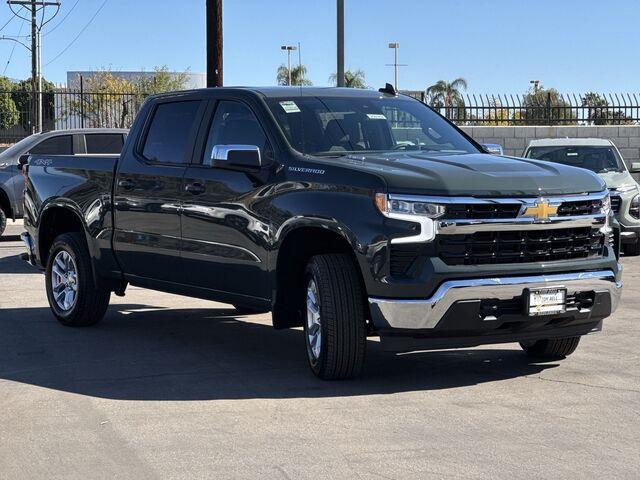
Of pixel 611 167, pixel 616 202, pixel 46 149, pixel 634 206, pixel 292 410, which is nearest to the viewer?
pixel 292 410

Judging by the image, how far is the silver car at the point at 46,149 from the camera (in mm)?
19125

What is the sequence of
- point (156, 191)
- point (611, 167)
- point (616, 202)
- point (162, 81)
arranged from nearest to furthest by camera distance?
1. point (156, 191)
2. point (616, 202)
3. point (611, 167)
4. point (162, 81)

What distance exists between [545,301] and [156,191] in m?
3.42

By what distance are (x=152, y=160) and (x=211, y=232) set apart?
1200 millimetres

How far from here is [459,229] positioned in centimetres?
715

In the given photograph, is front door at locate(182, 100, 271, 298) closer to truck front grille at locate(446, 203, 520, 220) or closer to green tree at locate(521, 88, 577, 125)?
truck front grille at locate(446, 203, 520, 220)

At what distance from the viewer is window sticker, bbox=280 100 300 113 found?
28.1 ft

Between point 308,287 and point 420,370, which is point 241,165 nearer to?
point 308,287

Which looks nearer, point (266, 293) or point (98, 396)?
point (98, 396)

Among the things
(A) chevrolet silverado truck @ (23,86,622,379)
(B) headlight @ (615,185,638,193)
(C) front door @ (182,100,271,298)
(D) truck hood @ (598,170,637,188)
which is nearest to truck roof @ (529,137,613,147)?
(D) truck hood @ (598,170,637,188)

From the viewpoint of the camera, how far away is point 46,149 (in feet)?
63.8

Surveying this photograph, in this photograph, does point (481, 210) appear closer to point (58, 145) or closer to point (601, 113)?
point (58, 145)

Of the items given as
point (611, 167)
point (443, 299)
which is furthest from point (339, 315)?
point (611, 167)

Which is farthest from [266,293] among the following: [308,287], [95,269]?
[95,269]
